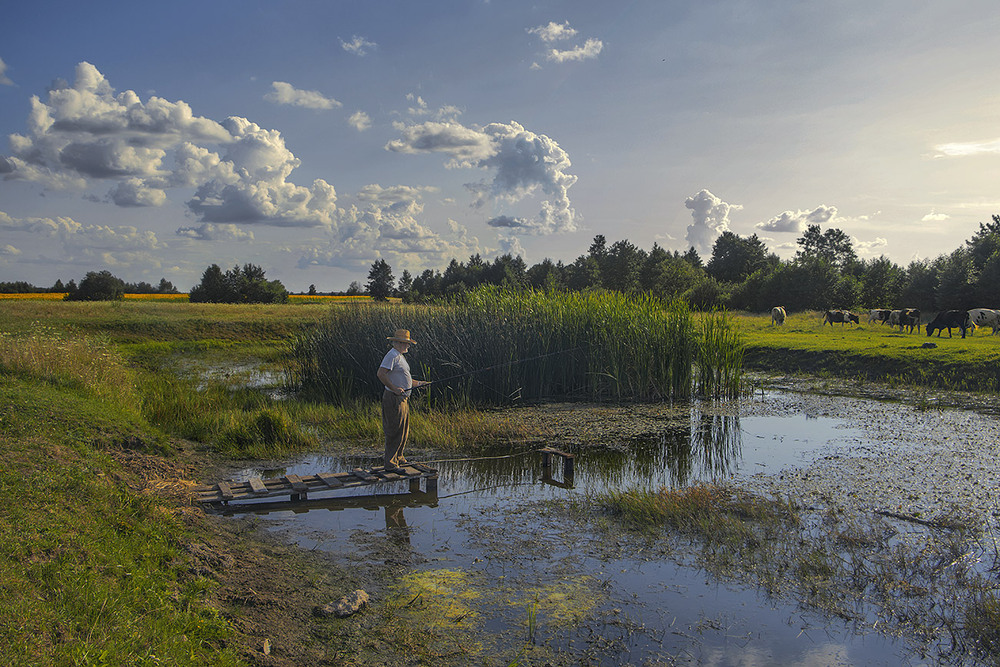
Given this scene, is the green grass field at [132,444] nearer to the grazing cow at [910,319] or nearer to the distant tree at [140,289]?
the grazing cow at [910,319]

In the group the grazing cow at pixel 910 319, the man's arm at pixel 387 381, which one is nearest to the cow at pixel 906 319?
the grazing cow at pixel 910 319

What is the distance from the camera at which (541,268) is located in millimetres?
74562

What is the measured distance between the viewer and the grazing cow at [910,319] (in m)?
26.4

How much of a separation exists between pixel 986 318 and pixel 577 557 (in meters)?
26.3

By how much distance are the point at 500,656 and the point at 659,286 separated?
56414 mm

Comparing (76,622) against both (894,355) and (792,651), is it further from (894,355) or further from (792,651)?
(894,355)

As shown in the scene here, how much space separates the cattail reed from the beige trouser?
5737 mm

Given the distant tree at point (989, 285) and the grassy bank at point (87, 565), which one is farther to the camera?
the distant tree at point (989, 285)

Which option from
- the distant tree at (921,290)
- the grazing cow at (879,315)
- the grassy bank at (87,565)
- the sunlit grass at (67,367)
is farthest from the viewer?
the distant tree at (921,290)

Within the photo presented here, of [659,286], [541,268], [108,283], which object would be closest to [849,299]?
[659,286]

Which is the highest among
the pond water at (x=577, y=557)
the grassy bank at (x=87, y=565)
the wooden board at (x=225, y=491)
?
the grassy bank at (x=87, y=565)

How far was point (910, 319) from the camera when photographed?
87.0 ft

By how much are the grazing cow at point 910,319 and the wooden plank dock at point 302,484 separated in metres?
25.7

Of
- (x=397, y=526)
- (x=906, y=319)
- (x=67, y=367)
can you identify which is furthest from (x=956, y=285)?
(x=67, y=367)
